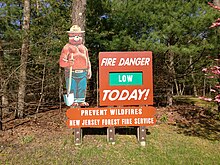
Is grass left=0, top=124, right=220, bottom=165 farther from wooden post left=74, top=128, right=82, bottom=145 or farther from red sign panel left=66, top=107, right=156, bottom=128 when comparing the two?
red sign panel left=66, top=107, right=156, bottom=128

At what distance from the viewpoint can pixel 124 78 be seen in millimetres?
5105

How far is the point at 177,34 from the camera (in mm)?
6871

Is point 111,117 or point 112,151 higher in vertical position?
point 111,117

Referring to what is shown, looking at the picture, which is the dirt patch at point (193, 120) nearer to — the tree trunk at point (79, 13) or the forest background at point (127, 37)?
the forest background at point (127, 37)

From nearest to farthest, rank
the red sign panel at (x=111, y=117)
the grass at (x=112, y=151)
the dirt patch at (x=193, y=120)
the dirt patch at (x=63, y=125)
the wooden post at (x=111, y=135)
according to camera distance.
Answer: the grass at (x=112, y=151) < the red sign panel at (x=111, y=117) < the wooden post at (x=111, y=135) < the dirt patch at (x=63, y=125) < the dirt patch at (x=193, y=120)

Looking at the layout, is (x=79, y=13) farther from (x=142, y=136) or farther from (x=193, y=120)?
(x=193, y=120)

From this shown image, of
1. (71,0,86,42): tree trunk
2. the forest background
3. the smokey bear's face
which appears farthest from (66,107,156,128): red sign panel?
(71,0,86,42): tree trunk

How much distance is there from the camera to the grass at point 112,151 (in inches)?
171

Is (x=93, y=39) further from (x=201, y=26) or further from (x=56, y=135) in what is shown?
(x=56, y=135)

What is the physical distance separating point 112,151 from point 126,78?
161cm

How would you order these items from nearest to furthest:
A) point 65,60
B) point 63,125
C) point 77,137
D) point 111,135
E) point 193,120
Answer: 1. point 77,137
2. point 111,135
3. point 65,60
4. point 63,125
5. point 193,120

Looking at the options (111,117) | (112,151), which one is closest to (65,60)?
→ (111,117)

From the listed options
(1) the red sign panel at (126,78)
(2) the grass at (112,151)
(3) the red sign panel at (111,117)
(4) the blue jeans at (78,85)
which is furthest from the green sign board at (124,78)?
(2) the grass at (112,151)

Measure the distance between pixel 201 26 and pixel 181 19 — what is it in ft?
2.02
